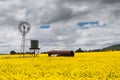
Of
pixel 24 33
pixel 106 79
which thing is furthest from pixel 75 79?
pixel 24 33

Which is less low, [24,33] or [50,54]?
[24,33]

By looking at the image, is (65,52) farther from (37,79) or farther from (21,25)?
(37,79)

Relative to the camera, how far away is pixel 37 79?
57.8 ft

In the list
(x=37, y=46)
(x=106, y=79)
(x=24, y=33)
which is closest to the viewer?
(x=106, y=79)

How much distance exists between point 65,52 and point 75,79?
63401 mm

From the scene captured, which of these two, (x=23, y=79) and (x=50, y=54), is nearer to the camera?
(x=23, y=79)

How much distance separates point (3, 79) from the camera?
1745 centimetres

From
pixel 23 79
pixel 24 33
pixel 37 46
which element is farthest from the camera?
pixel 37 46

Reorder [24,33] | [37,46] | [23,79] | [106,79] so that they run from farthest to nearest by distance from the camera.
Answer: [37,46] → [24,33] → [106,79] → [23,79]

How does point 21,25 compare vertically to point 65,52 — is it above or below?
above

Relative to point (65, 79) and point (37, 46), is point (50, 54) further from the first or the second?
point (65, 79)

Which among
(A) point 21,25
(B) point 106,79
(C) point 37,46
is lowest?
(B) point 106,79

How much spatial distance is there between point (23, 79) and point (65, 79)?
2.35m

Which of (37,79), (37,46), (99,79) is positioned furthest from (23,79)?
(37,46)
